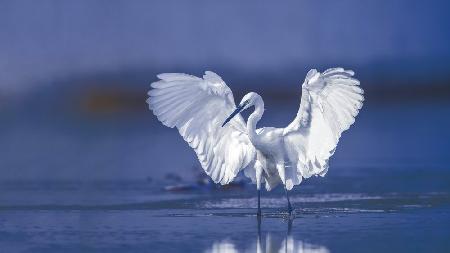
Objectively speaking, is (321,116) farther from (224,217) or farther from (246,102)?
(224,217)

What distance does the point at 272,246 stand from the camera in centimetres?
1034

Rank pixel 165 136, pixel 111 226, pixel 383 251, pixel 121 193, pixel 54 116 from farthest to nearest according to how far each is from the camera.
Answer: pixel 54 116, pixel 165 136, pixel 121 193, pixel 111 226, pixel 383 251

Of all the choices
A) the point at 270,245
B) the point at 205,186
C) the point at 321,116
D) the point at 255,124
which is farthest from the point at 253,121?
the point at 205,186

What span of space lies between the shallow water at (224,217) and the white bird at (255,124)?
432mm

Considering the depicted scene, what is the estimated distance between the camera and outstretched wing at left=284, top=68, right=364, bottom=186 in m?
12.4

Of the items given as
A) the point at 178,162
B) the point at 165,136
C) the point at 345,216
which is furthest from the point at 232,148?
the point at 165,136

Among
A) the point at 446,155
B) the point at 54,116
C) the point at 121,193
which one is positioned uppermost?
the point at 54,116

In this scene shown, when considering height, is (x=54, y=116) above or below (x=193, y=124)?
above

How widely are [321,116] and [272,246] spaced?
253 cm

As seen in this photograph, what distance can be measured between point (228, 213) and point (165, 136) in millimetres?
14530

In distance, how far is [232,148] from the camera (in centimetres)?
1335

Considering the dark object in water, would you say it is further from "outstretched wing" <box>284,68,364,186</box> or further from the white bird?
"outstretched wing" <box>284,68,364,186</box>

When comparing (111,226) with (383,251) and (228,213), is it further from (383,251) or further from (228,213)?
(383,251)

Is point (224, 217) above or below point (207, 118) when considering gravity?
below
